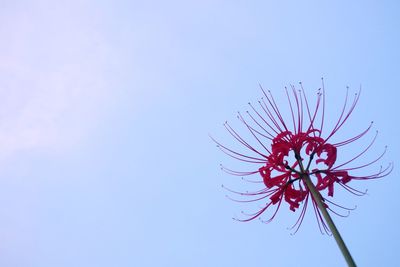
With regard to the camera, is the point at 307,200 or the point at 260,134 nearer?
the point at 307,200

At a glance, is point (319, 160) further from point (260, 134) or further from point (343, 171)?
point (260, 134)

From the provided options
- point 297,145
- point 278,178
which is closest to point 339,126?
point 297,145

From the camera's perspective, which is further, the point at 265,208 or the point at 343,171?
the point at 265,208

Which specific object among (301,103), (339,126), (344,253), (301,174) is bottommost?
(344,253)

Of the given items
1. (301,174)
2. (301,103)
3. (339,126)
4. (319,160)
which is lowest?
(301,174)

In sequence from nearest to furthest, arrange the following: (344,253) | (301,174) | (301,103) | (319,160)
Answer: (344,253)
(301,174)
(319,160)
(301,103)

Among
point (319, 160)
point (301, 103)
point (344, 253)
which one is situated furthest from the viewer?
point (301, 103)

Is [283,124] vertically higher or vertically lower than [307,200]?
higher

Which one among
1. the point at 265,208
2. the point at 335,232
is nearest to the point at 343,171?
the point at 265,208

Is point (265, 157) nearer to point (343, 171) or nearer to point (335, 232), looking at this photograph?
point (343, 171)
